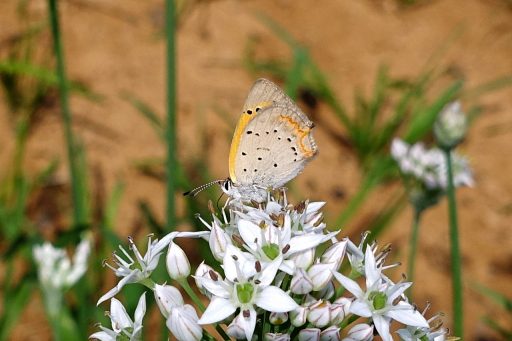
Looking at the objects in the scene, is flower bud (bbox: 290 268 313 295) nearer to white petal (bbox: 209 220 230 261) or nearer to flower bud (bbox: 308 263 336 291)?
flower bud (bbox: 308 263 336 291)

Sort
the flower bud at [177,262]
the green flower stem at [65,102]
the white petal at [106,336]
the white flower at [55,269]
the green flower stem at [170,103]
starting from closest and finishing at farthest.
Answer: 1. the white petal at [106,336]
2. the flower bud at [177,262]
3. the green flower stem at [170,103]
4. the green flower stem at [65,102]
5. the white flower at [55,269]

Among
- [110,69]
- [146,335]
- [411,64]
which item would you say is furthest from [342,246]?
[411,64]

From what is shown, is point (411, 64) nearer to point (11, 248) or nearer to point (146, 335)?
point (146, 335)

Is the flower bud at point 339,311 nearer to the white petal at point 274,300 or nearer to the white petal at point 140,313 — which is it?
the white petal at point 274,300

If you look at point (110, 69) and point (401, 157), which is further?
point (110, 69)

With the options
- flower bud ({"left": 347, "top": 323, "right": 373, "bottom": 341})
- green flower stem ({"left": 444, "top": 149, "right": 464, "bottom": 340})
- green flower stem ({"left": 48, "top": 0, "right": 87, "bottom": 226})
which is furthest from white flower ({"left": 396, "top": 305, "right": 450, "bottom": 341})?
green flower stem ({"left": 48, "top": 0, "right": 87, "bottom": 226})

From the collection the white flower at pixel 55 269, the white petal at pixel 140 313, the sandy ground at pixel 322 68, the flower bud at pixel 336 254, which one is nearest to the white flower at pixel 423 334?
the flower bud at pixel 336 254
